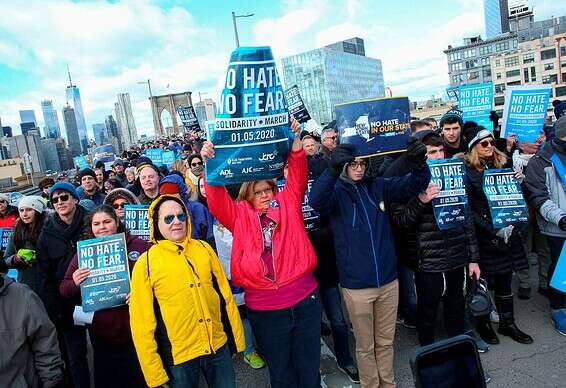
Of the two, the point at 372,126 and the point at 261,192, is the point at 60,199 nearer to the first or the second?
the point at 261,192

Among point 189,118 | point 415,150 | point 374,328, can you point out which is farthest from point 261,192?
point 189,118

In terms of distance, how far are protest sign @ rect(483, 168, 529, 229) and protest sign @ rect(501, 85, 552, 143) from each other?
79.6 inches

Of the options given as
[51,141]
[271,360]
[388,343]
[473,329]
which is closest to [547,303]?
[473,329]

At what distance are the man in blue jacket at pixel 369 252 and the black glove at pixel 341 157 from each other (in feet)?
0.76

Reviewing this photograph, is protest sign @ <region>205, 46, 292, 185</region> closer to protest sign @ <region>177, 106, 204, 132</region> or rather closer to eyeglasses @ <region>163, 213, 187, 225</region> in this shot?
eyeglasses @ <region>163, 213, 187, 225</region>

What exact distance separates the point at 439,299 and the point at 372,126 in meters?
1.91

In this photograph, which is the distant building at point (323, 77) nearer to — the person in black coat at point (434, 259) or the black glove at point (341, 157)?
the person in black coat at point (434, 259)

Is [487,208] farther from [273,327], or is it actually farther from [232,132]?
[232,132]

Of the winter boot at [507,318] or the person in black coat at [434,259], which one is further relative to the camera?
the winter boot at [507,318]

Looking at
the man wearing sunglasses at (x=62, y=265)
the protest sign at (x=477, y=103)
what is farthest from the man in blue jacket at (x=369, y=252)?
the protest sign at (x=477, y=103)

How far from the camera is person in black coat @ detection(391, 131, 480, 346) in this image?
4.13m

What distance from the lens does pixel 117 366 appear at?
11.7 ft

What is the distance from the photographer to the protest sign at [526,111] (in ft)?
19.9

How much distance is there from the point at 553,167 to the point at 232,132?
12.0 feet
